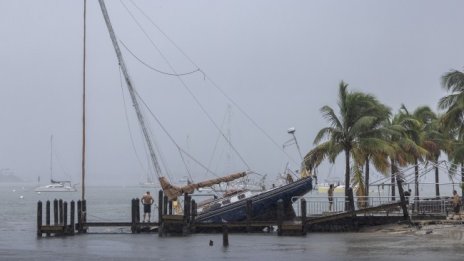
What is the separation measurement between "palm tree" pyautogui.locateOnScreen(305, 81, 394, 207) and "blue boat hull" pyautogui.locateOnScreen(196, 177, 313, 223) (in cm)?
294

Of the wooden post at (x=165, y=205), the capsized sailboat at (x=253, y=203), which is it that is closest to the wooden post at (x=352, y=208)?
the capsized sailboat at (x=253, y=203)

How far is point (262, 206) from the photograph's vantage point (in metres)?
45.0

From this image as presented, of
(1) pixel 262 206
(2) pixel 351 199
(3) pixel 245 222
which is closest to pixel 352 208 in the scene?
(2) pixel 351 199

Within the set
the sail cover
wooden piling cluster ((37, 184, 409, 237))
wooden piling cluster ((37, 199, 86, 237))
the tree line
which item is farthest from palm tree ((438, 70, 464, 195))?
wooden piling cluster ((37, 199, 86, 237))

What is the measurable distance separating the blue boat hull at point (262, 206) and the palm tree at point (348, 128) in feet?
9.63

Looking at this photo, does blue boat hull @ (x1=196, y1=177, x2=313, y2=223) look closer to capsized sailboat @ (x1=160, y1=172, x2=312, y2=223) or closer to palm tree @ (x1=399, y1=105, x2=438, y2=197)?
capsized sailboat @ (x1=160, y1=172, x2=312, y2=223)

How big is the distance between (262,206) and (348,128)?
27.3 feet

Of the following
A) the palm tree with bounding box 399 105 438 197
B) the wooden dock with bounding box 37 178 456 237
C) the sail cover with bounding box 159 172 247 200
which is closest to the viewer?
the wooden dock with bounding box 37 178 456 237

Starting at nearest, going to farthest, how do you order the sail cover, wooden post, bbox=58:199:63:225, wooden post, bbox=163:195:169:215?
wooden post, bbox=58:199:63:225 → wooden post, bbox=163:195:169:215 → the sail cover

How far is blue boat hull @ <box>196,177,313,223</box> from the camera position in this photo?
44125 millimetres

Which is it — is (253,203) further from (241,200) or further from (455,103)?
(455,103)

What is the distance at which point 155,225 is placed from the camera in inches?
1736

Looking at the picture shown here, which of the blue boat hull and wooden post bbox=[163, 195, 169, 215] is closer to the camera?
the blue boat hull

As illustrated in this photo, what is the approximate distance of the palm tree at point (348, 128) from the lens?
155 feet
